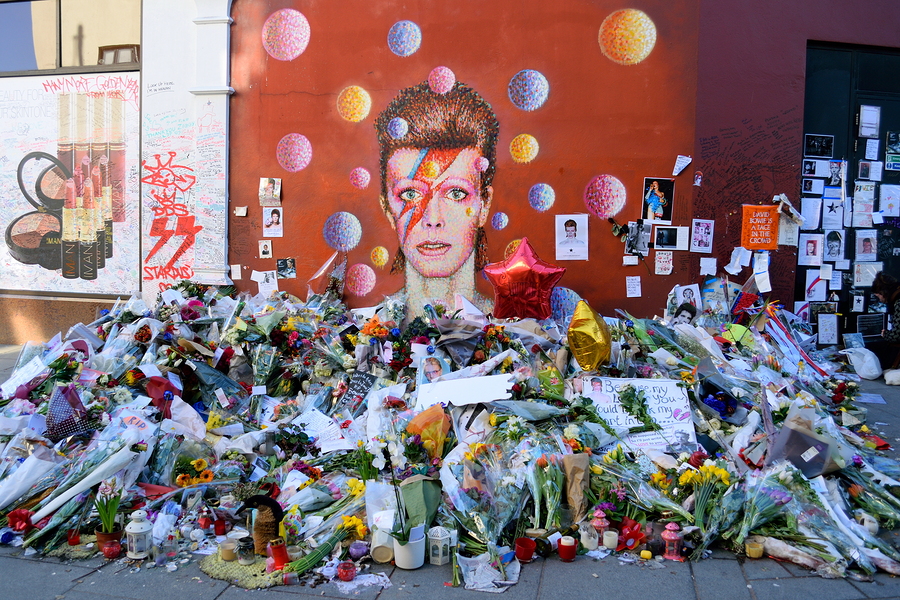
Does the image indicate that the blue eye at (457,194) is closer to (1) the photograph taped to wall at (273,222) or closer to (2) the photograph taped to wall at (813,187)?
(1) the photograph taped to wall at (273,222)

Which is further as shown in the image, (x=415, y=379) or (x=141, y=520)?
(x=415, y=379)

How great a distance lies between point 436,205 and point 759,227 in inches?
139

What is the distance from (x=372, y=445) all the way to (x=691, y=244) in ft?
14.2

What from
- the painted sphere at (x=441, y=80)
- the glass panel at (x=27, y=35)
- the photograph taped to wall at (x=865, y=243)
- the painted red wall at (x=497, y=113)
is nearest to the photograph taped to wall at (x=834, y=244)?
the photograph taped to wall at (x=865, y=243)

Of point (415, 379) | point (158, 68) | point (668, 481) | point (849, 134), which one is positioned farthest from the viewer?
point (158, 68)

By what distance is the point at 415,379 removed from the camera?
546cm

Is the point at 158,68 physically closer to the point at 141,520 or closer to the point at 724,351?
the point at 141,520

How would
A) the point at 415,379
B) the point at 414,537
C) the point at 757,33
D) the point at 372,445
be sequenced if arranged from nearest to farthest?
the point at 414,537
the point at 372,445
the point at 415,379
the point at 757,33

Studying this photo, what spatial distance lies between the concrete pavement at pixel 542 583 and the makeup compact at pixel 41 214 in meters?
6.40

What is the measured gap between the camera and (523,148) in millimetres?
7234

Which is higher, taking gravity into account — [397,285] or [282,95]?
[282,95]

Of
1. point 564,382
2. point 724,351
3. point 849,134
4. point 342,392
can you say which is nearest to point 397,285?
point 342,392

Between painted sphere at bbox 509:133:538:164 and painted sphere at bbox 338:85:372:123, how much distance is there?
5.77 feet

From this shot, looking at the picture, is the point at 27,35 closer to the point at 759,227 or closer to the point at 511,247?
the point at 511,247
